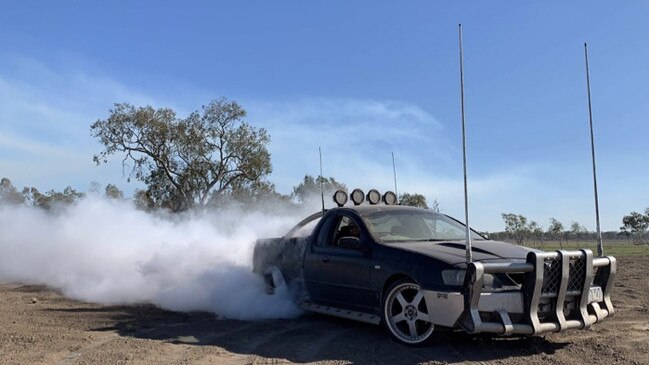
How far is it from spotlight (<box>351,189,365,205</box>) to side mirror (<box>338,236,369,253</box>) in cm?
125

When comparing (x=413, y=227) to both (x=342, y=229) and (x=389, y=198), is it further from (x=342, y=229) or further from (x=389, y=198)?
(x=389, y=198)

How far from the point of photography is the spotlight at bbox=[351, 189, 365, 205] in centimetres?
851

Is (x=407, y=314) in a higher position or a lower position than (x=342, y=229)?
lower

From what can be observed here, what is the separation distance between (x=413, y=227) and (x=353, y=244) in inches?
35.3

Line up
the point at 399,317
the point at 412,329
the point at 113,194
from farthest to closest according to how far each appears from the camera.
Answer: the point at 113,194 < the point at 399,317 < the point at 412,329

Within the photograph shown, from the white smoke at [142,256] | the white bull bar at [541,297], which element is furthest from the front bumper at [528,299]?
the white smoke at [142,256]

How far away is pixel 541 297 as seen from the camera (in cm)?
571

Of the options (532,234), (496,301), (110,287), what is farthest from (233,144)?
(532,234)

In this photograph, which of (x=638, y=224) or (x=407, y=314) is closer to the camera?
(x=407, y=314)

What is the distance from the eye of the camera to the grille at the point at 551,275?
5770mm

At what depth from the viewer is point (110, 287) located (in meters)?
11.5

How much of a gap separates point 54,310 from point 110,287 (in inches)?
90.2

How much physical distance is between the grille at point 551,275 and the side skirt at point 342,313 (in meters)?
1.80

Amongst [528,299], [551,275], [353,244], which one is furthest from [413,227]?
[528,299]
